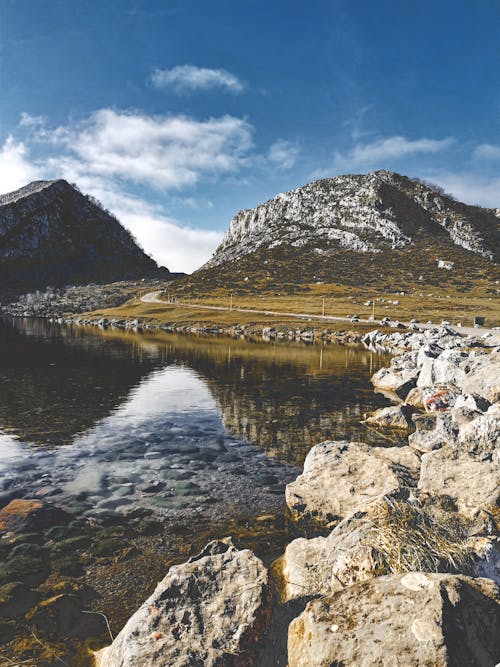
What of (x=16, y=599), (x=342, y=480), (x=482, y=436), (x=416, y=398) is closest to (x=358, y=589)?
(x=342, y=480)

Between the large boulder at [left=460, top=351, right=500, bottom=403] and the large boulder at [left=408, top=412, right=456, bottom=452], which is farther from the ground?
the large boulder at [left=460, top=351, right=500, bottom=403]

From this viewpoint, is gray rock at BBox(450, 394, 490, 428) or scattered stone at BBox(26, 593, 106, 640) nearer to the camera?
scattered stone at BBox(26, 593, 106, 640)

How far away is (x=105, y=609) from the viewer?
7934 millimetres

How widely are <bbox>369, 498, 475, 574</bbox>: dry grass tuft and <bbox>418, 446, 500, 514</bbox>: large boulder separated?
2.10 m

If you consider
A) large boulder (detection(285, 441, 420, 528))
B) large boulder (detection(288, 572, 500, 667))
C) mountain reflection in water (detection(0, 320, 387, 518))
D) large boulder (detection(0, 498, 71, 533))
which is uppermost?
large boulder (detection(288, 572, 500, 667))

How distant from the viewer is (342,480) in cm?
1178

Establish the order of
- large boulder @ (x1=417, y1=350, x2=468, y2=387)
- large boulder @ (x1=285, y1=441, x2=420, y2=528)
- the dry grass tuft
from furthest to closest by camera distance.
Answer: large boulder @ (x1=417, y1=350, x2=468, y2=387), large boulder @ (x1=285, y1=441, x2=420, y2=528), the dry grass tuft

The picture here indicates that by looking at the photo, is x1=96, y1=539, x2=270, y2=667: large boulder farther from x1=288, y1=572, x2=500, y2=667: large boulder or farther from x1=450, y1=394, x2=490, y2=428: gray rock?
x1=450, y1=394, x2=490, y2=428: gray rock

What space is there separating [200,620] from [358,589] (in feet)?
7.62

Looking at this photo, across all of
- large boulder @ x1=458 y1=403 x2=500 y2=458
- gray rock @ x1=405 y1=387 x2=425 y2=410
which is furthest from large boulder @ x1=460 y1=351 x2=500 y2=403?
large boulder @ x1=458 y1=403 x2=500 y2=458

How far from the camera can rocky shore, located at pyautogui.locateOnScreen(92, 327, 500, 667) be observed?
14.7 feet

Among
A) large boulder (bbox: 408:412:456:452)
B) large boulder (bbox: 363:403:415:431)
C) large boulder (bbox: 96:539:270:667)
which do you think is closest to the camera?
large boulder (bbox: 96:539:270:667)

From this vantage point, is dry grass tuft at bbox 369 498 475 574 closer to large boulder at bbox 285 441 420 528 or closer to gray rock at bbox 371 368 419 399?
large boulder at bbox 285 441 420 528

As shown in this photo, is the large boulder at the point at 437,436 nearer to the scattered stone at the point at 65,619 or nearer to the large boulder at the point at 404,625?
the large boulder at the point at 404,625
